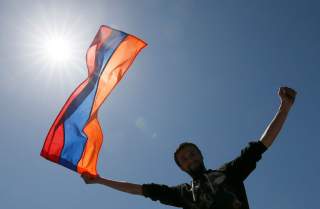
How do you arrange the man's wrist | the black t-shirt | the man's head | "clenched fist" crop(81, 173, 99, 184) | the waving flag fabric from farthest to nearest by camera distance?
the waving flag fabric
"clenched fist" crop(81, 173, 99, 184)
the man's head
the man's wrist
the black t-shirt

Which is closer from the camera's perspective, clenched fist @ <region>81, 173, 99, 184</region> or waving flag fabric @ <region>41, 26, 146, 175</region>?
clenched fist @ <region>81, 173, 99, 184</region>

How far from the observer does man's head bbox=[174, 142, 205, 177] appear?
559 cm

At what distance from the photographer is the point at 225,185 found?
5.16 meters

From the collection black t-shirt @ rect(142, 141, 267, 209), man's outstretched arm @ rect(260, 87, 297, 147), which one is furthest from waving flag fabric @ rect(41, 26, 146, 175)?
man's outstretched arm @ rect(260, 87, 297, 147)

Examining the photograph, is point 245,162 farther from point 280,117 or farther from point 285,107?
point 285,107

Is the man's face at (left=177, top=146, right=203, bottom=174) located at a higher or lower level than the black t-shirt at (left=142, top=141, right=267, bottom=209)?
higher

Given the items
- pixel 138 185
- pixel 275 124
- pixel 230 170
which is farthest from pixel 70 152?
pixel 275 124

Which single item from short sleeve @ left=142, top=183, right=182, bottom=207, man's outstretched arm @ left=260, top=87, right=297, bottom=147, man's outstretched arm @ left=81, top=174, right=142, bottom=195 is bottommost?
short sleeve @ left=142, top=183, right=182, bottom=207

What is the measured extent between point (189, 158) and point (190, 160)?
0.10 feet

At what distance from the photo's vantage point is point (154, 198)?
5.98m

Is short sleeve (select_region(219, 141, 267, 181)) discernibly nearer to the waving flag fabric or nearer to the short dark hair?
the short dark hair

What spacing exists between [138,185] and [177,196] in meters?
0.82

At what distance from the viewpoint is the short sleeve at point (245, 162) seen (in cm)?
517

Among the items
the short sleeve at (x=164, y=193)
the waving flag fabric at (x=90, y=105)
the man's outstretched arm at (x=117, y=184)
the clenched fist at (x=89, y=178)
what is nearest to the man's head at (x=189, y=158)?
the short sleeve at (x=164, y=193)
